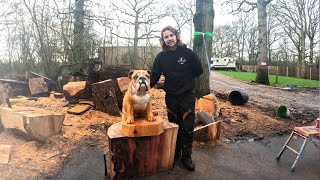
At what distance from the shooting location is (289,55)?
126 feet

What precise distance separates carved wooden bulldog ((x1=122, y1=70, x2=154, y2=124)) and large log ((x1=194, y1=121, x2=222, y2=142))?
174 cm

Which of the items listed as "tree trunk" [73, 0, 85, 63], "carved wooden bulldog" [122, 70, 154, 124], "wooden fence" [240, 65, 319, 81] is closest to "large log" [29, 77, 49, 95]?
"tree trunk" [73, 0, 85, 63]

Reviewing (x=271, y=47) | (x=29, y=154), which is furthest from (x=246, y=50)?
(x=29, y=154)

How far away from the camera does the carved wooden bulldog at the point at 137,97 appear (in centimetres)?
356

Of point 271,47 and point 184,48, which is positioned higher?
point 271,47

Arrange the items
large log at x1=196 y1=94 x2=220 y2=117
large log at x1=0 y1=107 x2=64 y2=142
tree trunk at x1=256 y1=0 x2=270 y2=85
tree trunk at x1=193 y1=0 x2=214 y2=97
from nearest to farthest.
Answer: large log at x1=0 y1=107 x2=64 y2=142 → large log at x1=196 y1=94 x2=220 y2=117 → tree trunk at x1=193 y1=0 x2=214 y2=97 → tree trunk at x1=256 y1=0 x2=270 y2=85

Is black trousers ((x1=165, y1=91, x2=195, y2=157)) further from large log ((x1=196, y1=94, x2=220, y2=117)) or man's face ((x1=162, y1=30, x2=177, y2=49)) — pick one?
large log ((x1=196, y1=94, x2=220, y2=117))

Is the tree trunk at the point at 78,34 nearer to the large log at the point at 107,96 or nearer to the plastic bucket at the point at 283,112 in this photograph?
the large log at the point at 107,96

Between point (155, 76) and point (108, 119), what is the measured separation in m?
2.67

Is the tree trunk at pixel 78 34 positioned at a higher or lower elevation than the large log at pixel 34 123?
higher

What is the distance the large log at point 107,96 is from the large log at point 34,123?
1.56 m

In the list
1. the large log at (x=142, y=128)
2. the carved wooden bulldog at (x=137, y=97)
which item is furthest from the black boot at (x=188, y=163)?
the carved wooden bulldog at (x=137, y=97)

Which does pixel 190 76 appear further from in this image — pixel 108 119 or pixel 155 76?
pixel 108 119

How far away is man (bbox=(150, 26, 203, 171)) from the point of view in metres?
4.13
